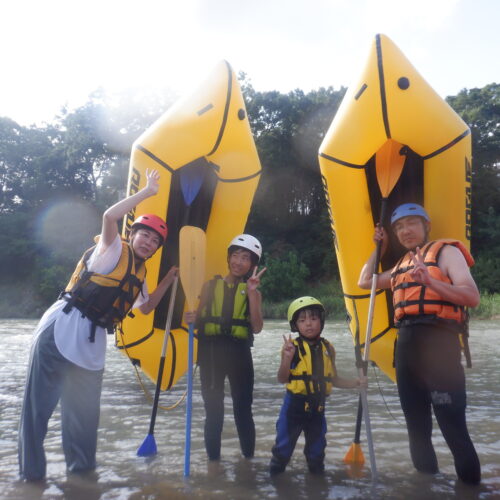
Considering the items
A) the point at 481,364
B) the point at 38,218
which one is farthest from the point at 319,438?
the point at 38,218

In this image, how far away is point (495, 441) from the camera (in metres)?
3.03

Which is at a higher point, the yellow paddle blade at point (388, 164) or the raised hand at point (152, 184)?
the yellow paddle blade at point (388, 164)

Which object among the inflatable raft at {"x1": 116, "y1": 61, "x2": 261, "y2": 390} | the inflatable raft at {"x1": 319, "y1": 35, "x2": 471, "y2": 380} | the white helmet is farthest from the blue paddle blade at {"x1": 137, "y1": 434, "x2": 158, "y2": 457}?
the inflatable raft at {"x1": 319, "y1": 35, "x2": 471, "y2": 380}

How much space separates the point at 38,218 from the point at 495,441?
2632 centimetres

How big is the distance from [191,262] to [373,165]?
1.34m

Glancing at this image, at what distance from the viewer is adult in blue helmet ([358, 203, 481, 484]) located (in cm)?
210

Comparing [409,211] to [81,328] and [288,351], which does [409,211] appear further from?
[81,328]

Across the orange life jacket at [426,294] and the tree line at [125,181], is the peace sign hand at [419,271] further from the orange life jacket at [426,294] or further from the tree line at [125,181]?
the tree line at [125,181]

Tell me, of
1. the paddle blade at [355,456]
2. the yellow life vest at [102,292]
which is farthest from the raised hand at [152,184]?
the paddle blade at [355,456]

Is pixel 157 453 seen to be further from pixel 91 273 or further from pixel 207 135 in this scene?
pixel 207 135

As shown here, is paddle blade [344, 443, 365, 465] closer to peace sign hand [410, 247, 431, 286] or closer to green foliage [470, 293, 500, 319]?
peace sign hand [410, 247, 431, 286]

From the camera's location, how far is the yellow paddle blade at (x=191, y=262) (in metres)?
2.95

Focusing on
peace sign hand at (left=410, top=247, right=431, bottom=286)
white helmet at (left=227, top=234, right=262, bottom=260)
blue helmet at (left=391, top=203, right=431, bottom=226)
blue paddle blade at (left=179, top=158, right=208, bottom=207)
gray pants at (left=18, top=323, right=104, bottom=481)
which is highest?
blue paddle blade at (left=179, top=158, right=208, bottom=207)

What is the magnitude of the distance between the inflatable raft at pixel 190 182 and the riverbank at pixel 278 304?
39.4ft
